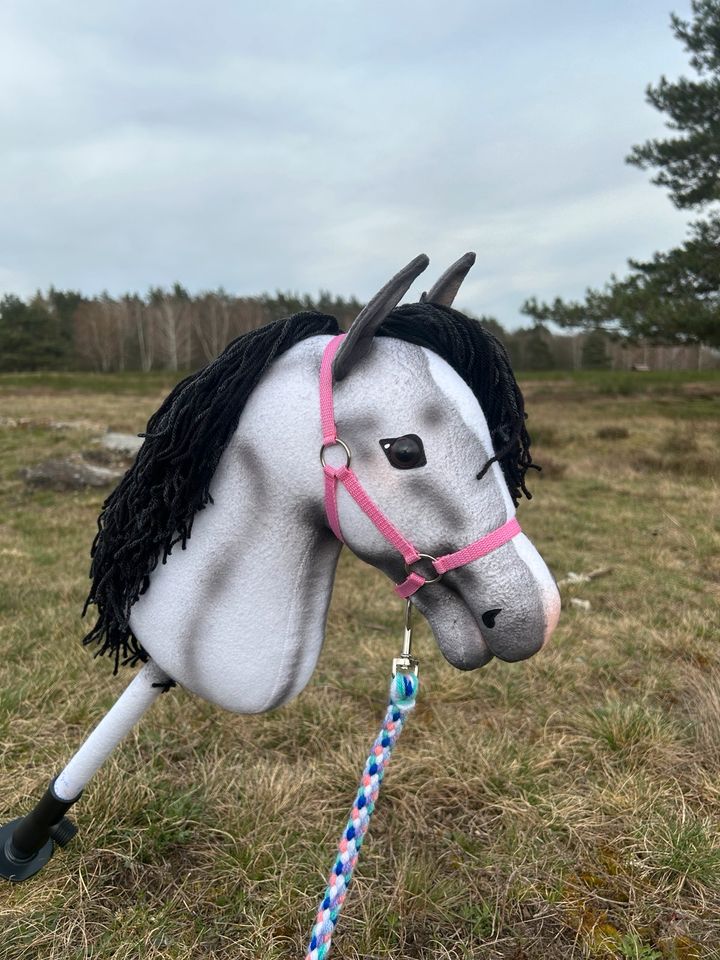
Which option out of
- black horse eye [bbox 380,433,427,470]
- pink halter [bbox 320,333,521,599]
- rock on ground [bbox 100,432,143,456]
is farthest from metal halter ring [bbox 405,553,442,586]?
rock on ground [bbox 100,432,143,456]

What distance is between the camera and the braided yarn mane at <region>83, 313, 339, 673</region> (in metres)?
1.20

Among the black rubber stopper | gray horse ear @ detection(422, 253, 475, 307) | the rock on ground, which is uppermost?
gray horse ear @ detection(422, 253, 475, 307)

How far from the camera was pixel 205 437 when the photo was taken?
1.20 meters

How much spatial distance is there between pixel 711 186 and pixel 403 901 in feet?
47.7

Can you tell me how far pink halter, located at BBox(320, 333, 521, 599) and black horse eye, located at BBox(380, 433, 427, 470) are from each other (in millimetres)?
77

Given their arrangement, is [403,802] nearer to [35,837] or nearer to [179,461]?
[35,837]

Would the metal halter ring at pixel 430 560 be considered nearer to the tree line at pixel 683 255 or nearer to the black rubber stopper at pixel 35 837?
the black rubber stopper at pixel 35 837

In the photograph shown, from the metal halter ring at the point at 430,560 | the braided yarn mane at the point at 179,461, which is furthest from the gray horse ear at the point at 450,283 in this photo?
the metal halter ring at the point at 430,560

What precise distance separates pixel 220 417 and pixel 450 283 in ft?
1.80

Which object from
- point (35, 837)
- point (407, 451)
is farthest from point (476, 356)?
point (35, 837)

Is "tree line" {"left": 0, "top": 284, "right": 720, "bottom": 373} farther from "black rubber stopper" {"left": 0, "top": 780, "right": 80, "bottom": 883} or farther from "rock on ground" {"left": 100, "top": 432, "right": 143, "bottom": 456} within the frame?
"black rubber stopper" {"left": 0, "top": 780, "right": 80, "bottom": 883}

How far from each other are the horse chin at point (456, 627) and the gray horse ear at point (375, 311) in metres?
0.44

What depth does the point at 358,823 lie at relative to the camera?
1147 mm

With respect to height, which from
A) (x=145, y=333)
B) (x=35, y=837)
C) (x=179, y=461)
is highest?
(x=145, y=333)
